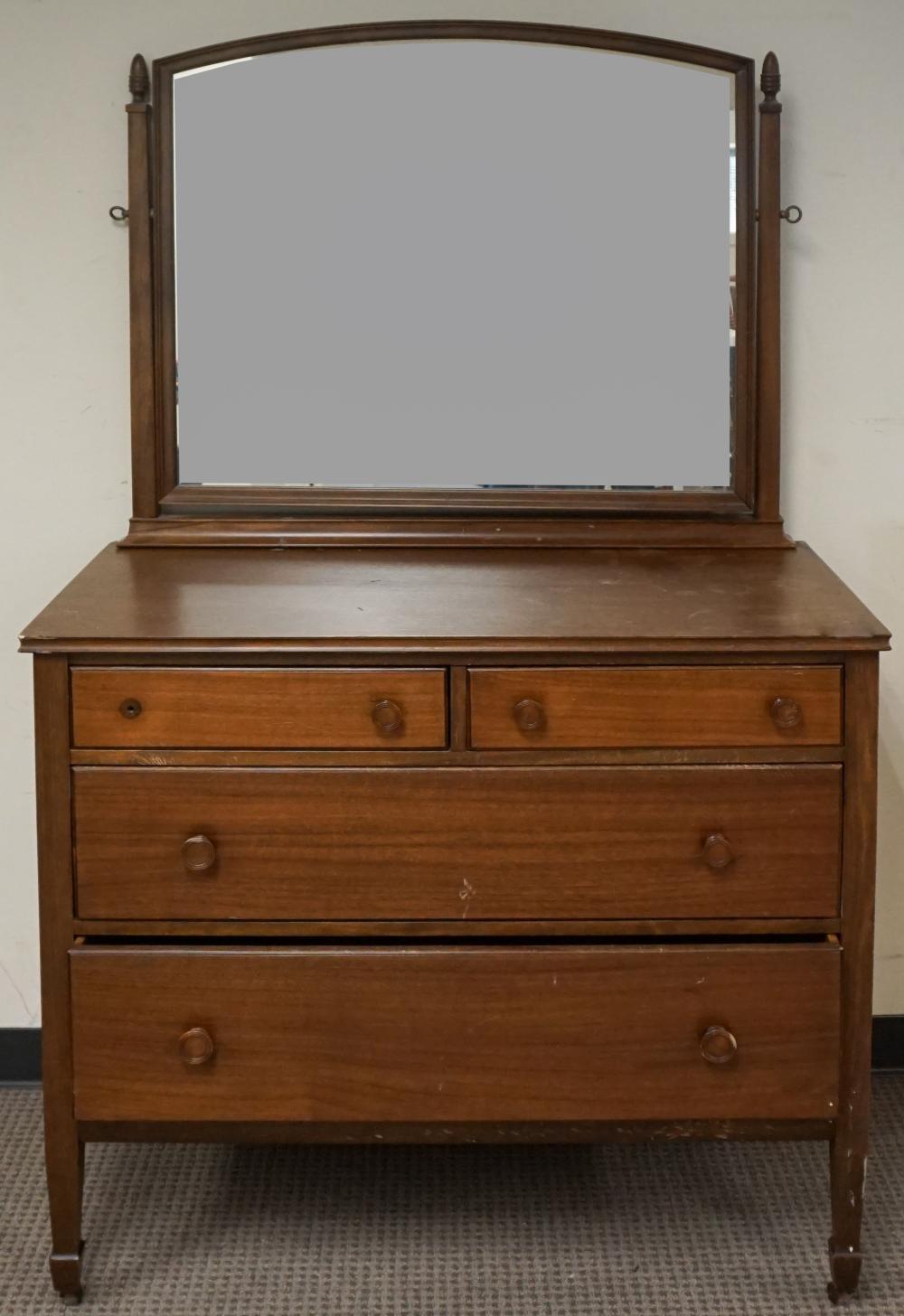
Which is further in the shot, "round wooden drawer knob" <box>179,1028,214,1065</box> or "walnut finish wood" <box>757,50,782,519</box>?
"walnut finish wood" <box>757,50,782,519</box>

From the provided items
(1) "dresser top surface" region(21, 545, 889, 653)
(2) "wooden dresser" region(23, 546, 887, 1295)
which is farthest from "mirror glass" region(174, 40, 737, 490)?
(2) "wooden dresser" region(23, 546, 887, 1295)

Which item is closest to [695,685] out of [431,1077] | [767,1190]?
[431,1077]

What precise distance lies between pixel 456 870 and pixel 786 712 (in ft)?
1.57

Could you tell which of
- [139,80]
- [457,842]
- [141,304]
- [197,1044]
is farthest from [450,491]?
[197,1044]

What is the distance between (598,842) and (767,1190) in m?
0.75

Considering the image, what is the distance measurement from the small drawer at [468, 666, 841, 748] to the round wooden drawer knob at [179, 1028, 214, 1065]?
0.54 m

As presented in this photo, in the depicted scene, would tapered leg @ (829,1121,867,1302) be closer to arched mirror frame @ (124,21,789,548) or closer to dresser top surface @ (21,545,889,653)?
dresser top surface @ (21,545,889,653)

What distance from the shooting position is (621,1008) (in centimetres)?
197

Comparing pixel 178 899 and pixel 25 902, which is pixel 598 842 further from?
pixel 25 902

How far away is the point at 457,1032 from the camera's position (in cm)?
198

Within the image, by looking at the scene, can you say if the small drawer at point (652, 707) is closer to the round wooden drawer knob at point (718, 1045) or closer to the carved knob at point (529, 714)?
the carved knob at point (529, 714)

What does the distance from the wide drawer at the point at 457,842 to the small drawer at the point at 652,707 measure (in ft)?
0.14

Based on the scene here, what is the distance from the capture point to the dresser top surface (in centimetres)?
188

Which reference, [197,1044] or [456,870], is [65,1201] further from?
[456,870]
